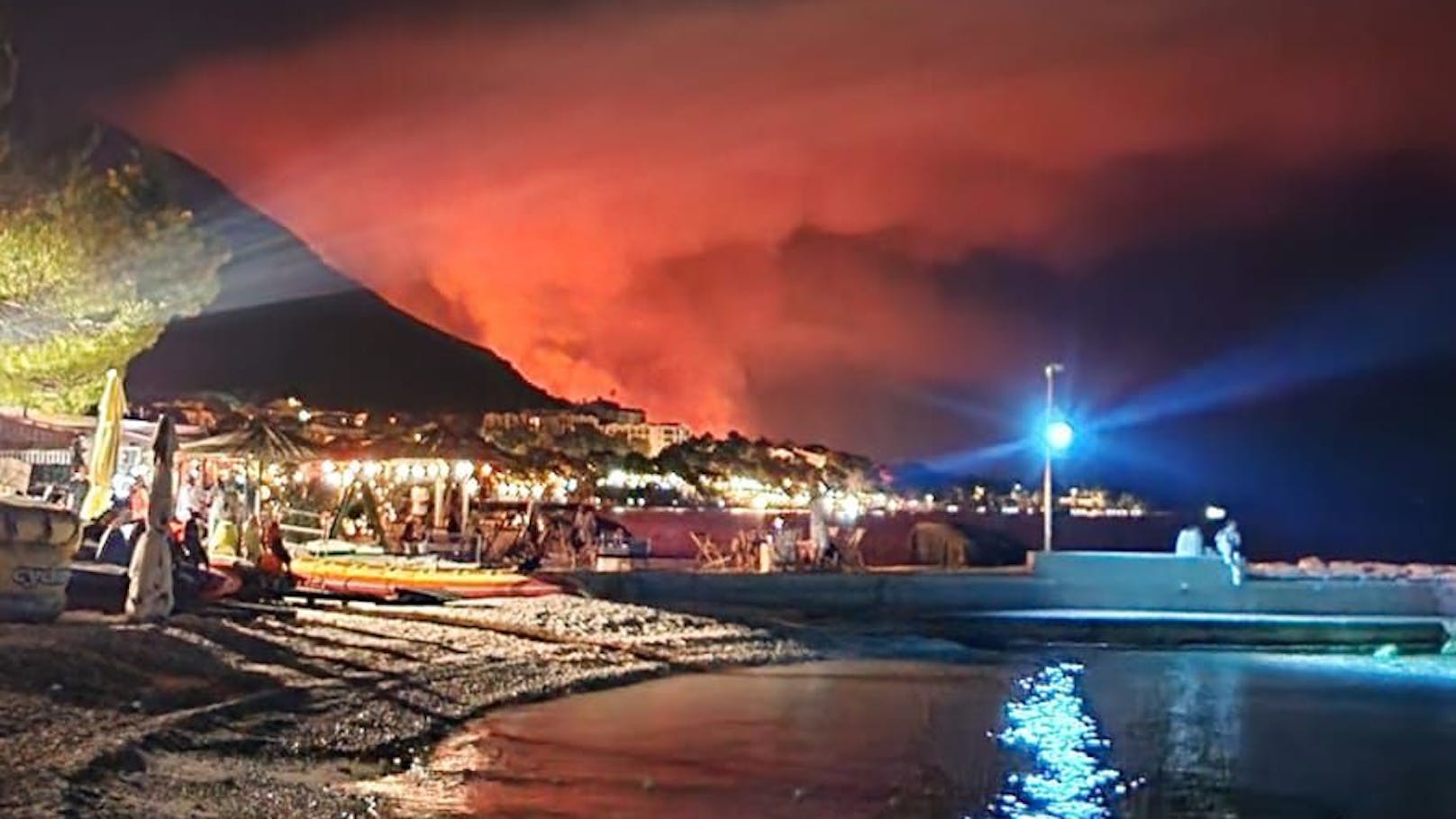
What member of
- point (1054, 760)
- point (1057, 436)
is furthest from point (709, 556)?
point (1054, 760)

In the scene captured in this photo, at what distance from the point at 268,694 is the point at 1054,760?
28.1 ft

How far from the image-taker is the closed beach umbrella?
20.0m

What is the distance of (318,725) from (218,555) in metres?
13.4

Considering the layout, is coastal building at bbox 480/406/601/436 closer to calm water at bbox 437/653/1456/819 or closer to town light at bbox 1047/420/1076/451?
town light at bbox 1047/420/1076/451

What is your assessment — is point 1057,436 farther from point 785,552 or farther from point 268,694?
point 268,694

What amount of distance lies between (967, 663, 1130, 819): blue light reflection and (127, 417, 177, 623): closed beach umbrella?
10.4 metres

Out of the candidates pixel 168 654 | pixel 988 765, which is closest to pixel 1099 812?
pixel 988 765

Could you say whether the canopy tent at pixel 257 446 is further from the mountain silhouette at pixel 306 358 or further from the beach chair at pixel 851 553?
the mountain silhouette at pixel 306 358

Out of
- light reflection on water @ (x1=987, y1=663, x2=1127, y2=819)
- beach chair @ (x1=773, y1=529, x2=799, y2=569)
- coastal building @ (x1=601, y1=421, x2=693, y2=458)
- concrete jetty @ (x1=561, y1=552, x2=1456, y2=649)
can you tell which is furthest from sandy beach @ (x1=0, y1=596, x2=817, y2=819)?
coastal building @ (x1=601, y1=421, x2=693, y2=458)

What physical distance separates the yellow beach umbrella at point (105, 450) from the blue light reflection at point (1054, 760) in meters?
13.6

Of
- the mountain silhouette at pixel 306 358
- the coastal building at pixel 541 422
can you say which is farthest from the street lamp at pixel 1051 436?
the mountain silhouette at pixel 306 358

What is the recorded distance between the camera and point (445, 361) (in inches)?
7525

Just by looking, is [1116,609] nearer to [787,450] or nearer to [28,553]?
[28,553]

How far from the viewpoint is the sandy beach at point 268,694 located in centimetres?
1267
